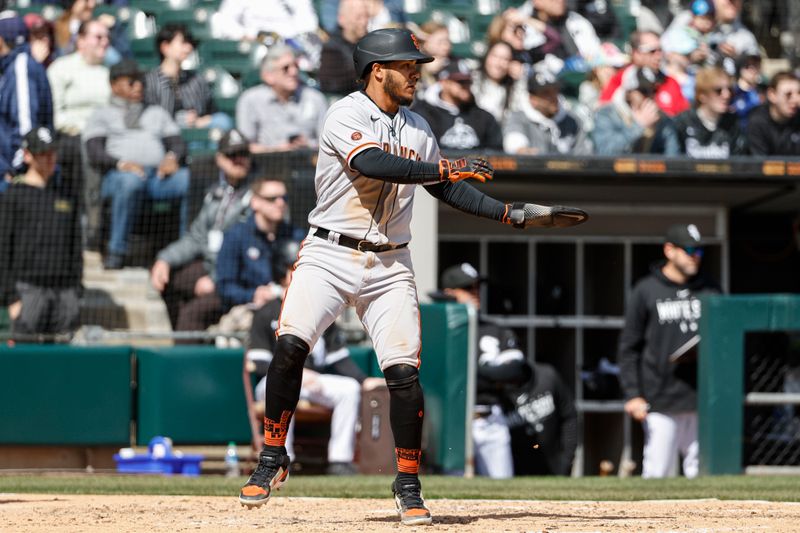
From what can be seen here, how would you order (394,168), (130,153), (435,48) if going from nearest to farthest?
1. (394,168)
2. (130,153)
3. (435,48)

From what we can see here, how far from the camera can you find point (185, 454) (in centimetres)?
860

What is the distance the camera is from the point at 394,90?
480cm

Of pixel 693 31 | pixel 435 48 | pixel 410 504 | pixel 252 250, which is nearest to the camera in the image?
pixel 410 504

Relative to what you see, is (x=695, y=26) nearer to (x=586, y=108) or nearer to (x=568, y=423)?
(x=586, y=108)

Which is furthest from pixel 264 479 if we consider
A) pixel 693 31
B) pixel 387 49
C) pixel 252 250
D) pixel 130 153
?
pixel 693 31

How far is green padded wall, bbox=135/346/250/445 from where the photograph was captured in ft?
29.1

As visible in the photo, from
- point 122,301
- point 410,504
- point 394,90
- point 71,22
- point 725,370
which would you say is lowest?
point 410,504

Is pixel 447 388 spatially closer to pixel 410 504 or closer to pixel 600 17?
pixel 410 504

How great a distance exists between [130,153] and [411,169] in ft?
19.3

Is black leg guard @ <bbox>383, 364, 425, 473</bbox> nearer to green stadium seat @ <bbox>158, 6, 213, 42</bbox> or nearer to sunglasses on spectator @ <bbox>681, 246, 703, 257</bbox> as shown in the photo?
sunglasses on spectator @ <bbox>681, 246, 703, 257</bbox>

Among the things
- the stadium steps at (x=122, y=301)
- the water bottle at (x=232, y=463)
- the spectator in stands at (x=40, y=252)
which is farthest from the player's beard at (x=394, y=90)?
the stadium steps at (x=122, y=301)

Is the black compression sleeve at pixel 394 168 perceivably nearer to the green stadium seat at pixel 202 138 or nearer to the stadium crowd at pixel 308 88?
the stadium crowd at pixel 308 88

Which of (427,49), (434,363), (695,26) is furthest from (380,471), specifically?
(695,26)

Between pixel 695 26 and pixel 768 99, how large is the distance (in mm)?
2080
